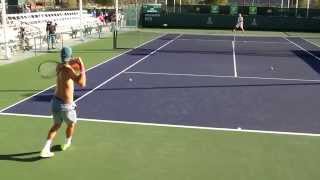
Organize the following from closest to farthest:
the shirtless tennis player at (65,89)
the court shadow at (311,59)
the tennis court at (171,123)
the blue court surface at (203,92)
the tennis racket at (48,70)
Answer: the tennis court at (171,123)
the shirtless tennis player at (65,89)
the tennis racket at (48,70)
the blue court surface at (203,92)
the court shadow at (311,59)

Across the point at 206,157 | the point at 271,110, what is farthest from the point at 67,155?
the point at 271,110

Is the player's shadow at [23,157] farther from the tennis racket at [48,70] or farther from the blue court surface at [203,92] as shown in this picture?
the blue court surface at [203,92]

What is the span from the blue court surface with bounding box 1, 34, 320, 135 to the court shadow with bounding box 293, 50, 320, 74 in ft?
0.14

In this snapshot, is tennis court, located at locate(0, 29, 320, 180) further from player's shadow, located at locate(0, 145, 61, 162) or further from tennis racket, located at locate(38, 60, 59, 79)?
tennis racket, located at locate(38, 60, 59, 79)

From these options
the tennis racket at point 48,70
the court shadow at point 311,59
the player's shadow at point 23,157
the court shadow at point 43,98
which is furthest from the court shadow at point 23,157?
the court shadow at point 311,59

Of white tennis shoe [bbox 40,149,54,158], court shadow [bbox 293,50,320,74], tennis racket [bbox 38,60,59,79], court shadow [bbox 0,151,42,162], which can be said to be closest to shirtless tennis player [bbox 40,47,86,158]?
white tennis shoe [bbox 40,149,54,158]

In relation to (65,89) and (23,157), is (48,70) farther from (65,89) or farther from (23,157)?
(23,157)

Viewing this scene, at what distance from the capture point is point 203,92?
14.6 m

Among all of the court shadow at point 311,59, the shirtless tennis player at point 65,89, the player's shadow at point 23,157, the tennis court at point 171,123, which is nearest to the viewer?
the tennis court at point 171,123

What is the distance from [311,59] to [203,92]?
35.2 ft

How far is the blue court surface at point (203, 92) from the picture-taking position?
11.2 meters

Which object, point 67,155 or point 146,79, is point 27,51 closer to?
point 146,79

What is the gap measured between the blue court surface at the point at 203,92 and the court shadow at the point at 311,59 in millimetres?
42

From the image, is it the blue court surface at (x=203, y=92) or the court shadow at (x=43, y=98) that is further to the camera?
the court shadow at (x=43, y=98)
